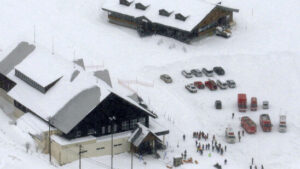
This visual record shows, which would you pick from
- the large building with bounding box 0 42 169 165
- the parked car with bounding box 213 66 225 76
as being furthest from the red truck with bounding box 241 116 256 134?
the parked car with bounding box 213 66 225 76

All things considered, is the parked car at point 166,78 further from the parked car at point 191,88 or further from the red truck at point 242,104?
the red truck at point 242,104

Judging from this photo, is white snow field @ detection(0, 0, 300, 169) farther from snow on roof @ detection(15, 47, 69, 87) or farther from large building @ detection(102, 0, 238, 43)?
snow on roof @ detection(15, 47, 69, 87)

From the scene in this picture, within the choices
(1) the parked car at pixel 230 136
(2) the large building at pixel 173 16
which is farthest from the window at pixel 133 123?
(2) the large building at pixel 173 16

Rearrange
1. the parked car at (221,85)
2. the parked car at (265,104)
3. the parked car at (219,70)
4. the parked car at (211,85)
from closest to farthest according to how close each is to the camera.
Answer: the parked car at (265,104)
the parked car at (211,85)
the parked car at (221,85)
the parked car at (219,70)

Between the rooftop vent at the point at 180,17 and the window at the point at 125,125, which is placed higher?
the rooftop vent at the point at 180,17

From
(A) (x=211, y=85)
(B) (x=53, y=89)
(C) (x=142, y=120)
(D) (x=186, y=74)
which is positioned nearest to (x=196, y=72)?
(D) (x=186, y=74)

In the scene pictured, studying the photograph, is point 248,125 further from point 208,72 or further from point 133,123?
point 133,123

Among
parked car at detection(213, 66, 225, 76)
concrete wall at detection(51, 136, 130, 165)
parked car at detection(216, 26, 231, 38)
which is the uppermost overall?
concrete wall at detection(51, 136, 130, 165)

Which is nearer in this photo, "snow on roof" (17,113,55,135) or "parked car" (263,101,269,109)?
"snow on roof" (17,113,55,135)
